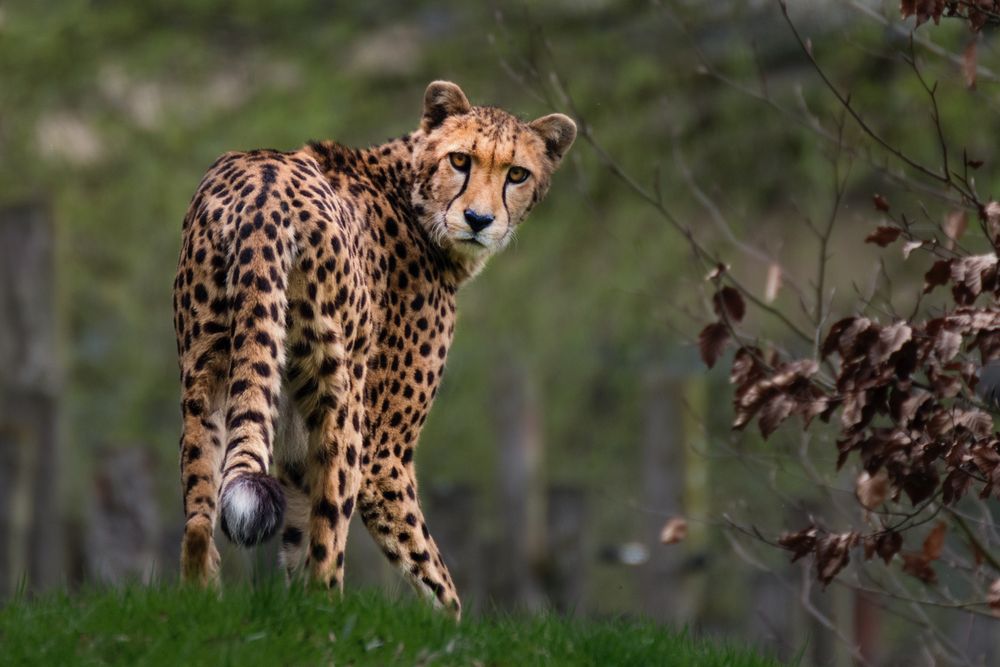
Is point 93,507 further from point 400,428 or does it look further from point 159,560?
point 400,428

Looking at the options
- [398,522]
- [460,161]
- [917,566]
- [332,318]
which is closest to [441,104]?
Result: [460,161]

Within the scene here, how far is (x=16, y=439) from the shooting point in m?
8.25

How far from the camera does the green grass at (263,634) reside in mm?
4262

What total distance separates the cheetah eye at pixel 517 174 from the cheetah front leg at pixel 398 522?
1.09 metres

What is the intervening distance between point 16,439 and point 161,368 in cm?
561

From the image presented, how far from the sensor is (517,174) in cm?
562

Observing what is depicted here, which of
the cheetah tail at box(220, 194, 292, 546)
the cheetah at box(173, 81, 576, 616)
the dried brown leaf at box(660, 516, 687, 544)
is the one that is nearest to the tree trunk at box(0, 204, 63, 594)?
the cheetah at box(173, 81, 576, 616)

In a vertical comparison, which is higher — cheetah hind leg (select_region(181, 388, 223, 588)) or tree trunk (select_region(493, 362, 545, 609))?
cheetah hind leg (select_region(181, 388, 223, 588))

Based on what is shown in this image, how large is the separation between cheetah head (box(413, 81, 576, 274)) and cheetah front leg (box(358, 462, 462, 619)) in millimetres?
832

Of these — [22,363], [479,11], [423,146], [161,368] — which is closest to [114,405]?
[161,368]

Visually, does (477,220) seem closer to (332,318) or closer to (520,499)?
(332,318)

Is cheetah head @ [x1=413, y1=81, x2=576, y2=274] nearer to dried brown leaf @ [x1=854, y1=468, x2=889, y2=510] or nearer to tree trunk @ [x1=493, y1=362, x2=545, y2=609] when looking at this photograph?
dried brown leaf @ [x1=854, y1=468, x2=889, y2=510]

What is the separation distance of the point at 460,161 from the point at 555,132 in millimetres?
527

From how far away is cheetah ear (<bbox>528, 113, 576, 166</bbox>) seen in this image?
5848 millimetres
